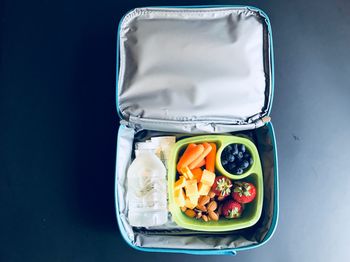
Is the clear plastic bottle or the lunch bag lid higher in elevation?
the lunch bag lid

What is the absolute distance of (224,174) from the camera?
1.01 m

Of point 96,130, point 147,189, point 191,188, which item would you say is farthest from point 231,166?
point 96,130

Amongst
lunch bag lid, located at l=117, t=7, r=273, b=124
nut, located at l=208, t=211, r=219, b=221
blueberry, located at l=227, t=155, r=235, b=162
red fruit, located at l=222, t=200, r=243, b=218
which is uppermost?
lunch bag lid, located at l=117, t=7, r=273, b=124

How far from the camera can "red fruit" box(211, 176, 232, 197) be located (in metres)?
1.00

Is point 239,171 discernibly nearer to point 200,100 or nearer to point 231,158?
point 231,158

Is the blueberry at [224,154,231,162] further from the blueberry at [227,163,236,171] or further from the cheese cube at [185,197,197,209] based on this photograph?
the cheese cube at [185,197,197,209]

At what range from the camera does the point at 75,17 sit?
3.79ft

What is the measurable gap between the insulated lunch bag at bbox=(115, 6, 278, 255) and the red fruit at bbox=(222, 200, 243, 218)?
2 centimetres

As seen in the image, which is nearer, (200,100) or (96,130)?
(200,100)

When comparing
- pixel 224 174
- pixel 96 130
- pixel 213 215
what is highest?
pixel 96 130

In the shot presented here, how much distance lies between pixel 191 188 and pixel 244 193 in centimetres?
14

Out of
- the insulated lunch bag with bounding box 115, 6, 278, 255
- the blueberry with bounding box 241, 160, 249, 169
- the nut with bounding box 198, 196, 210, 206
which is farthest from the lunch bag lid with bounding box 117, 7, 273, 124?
the nut with bounding box 198, 196, 210, 206

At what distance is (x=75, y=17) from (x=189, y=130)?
20.2 inches

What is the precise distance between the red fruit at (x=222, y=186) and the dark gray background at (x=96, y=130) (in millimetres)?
194
